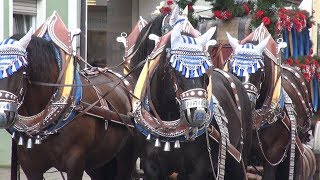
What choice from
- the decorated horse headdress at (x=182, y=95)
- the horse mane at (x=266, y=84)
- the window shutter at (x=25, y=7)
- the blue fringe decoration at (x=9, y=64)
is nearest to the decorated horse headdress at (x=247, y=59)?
the horse mane at (x=266, y=84)

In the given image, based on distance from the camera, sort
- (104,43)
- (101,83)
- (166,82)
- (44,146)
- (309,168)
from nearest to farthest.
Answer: (166,82) < (44,146) < (101,83) < (309,168) < (104,43)

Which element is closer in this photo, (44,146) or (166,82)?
(166,82)

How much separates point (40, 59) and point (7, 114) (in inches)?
29.4

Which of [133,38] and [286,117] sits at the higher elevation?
[133,38]

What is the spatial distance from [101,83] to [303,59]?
3298mm

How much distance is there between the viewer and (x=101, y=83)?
7.21m

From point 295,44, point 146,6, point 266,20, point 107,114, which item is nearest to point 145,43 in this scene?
point 107,114

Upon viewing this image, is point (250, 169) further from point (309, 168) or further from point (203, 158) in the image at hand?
point (203, 158)

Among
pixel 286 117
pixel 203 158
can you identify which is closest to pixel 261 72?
pixel 286 117

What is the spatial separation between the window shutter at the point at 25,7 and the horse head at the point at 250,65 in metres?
5.47

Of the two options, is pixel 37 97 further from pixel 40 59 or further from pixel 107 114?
pixel 107 114

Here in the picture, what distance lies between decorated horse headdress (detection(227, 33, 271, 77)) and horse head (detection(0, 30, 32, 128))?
7.33ft

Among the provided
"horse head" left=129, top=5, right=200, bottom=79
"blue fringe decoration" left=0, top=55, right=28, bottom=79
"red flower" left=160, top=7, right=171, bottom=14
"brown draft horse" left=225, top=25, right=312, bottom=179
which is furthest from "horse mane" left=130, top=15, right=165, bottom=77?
"blue fringe decoration" left=0, top=55, right=28, bottom=79

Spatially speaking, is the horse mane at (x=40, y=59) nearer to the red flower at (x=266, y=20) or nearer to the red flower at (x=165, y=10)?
the red flower at (x=165, y=10)
